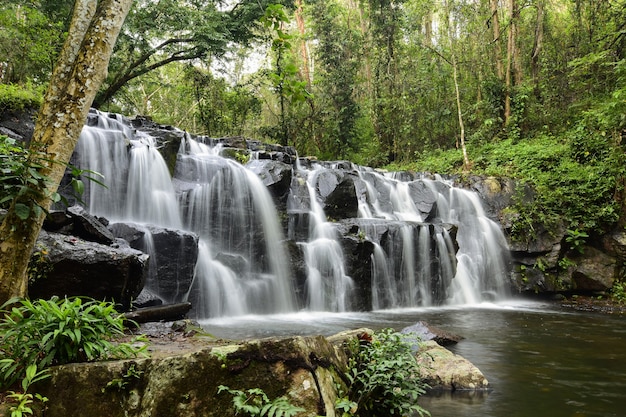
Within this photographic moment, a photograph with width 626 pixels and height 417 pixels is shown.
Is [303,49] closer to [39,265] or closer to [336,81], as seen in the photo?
[336,81]

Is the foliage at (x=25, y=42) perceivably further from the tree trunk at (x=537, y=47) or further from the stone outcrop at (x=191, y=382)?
the tree trunk at (x=537, y=47)

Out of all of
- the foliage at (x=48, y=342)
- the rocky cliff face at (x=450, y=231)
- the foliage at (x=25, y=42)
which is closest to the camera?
the foliage at (x=48, y=342)

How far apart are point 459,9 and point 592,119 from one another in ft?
37.8

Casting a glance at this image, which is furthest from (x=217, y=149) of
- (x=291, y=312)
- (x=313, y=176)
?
(x=291, y=312)

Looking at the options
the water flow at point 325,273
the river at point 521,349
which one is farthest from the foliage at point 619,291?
the water flow at point 325,273

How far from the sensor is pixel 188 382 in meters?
2.72

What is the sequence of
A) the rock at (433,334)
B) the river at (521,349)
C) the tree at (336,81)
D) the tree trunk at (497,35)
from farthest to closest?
the tree at (336,81)
the tree trunk at (497,35)
the rock at (433,334)
the river at (521,349)

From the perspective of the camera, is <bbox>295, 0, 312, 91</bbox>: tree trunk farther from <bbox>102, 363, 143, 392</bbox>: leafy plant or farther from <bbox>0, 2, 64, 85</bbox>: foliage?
<bbox>102, 363, 143, 392</bbox>: leafy plant

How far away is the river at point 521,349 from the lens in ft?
14.5

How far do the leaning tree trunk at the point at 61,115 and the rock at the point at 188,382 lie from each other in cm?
134

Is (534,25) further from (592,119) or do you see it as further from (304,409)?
(304,409)

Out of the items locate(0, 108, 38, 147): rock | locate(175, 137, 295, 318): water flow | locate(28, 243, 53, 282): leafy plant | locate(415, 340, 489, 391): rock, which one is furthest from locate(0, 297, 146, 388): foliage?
locate(0, 108, 38, 147): rock

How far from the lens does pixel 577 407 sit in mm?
4344

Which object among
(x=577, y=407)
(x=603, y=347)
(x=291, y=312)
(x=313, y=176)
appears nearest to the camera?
(x=577, y=407)
